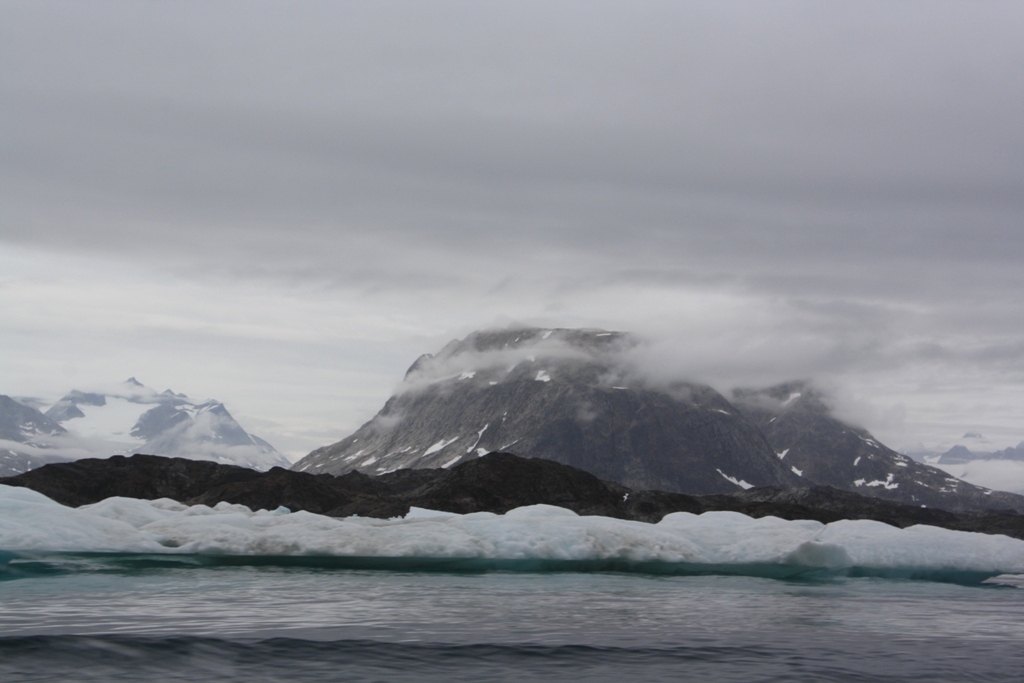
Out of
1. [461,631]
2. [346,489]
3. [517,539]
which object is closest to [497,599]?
[461,631]

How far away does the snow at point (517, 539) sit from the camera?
52344 millimetres

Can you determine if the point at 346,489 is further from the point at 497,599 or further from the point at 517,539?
the point at 497,599

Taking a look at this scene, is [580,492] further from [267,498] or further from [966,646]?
[966,646]

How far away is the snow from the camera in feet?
172

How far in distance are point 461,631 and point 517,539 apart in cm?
2771

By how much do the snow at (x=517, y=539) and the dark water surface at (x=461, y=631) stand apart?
4412 mm

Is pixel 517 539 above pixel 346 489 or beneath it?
beneath

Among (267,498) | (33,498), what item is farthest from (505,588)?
(267,498)

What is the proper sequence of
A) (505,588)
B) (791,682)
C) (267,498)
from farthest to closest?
(267,498), (505,588), (791,682)

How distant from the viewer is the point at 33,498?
56.1m

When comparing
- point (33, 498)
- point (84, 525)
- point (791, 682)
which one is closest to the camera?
point (791, 682)

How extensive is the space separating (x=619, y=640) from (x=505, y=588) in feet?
58.2

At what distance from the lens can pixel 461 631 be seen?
3016 centimetres

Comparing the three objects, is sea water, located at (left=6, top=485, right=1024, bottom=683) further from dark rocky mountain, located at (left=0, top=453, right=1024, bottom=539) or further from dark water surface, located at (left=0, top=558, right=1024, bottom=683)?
dark rocky mountain, located at (left=0, top=453, right=1024, bottom=539)
